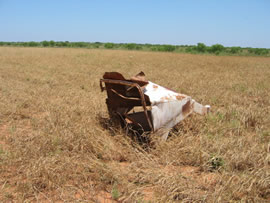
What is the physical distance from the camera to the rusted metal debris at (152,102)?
10.2 ft

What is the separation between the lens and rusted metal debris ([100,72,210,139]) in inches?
123

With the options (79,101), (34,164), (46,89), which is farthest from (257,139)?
(46,89)

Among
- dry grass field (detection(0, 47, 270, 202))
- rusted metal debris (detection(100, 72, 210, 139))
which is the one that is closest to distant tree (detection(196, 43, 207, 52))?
dry grass field (detection(0, 47, 270, 202))

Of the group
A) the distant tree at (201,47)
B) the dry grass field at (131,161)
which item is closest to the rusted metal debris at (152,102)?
the dry grass field at (131,161)

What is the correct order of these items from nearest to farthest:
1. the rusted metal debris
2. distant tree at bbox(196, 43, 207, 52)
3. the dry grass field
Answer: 1. the dry grass field
2. the rusted metal debris
3. distant tree at bbox(196, 43, 207, 52)

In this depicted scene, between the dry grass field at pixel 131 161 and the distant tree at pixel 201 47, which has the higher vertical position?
the distant tree at pixel 201 47

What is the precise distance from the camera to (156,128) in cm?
319

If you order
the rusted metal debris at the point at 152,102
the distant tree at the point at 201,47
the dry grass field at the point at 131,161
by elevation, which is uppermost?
the distant tree at the point at 201,47

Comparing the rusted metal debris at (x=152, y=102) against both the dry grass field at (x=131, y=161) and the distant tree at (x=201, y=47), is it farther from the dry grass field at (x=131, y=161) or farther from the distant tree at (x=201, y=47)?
the distant tree at (x=201, y=47)

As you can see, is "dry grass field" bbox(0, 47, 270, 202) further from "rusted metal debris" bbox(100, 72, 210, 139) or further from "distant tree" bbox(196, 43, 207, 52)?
"distant tree" bbox(196, 43, 207, 52)

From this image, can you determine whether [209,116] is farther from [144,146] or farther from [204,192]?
[204,192]

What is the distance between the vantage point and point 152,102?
10.1 ft

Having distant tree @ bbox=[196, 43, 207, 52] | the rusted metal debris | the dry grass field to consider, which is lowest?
the dry grass field

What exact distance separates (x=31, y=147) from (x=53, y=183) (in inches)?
35.3
